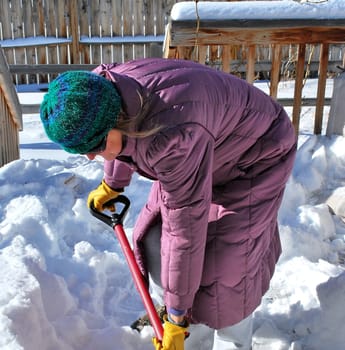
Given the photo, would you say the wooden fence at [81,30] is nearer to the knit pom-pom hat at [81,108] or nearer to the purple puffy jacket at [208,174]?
the purple puffy jacket at [208,174]

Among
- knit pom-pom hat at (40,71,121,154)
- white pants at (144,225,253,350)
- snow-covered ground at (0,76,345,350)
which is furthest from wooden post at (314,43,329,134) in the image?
knit pom-pom hat at (40,71,121,154)

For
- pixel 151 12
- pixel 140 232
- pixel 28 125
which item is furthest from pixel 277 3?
pixel 151 12

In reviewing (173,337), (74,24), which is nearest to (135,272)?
(173,337)

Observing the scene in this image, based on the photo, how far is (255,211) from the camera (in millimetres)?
1765

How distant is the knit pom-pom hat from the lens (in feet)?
4.15

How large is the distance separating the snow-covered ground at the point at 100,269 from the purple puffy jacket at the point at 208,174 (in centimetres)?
46

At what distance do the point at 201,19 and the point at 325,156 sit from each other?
4.61ft

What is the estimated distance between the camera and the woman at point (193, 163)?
1.33m

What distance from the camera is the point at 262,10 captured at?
373cm

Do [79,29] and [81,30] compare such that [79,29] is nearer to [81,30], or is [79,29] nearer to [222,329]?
[81,30]

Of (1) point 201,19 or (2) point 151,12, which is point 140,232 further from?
(2) point 151,12

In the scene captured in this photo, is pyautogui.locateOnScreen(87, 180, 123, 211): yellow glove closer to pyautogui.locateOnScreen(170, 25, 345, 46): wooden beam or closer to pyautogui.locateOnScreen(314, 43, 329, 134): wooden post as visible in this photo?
pyautogui.locateOnScreen(170, 25, 345, 46): wooden beam

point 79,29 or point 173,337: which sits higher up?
point 79,29

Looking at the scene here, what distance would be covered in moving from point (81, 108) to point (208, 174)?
1.42ft
